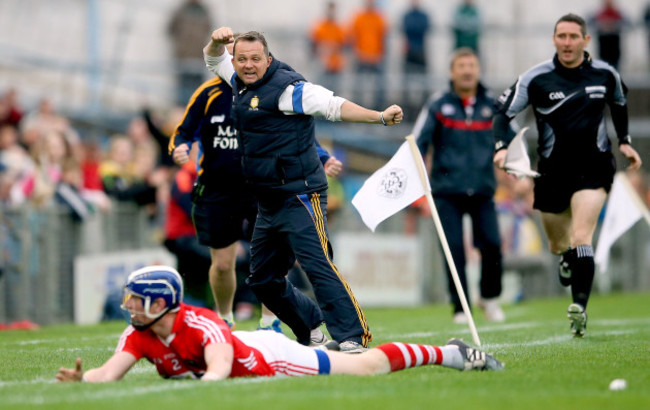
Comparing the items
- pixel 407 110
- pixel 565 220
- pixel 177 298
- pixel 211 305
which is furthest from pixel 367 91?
pixel 177 298

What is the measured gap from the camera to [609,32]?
72.9ft

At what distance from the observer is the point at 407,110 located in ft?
71.8

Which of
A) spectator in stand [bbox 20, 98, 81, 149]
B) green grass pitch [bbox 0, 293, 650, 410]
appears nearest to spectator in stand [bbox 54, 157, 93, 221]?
spectator in stand [bbox 20, 98, 81, 149]

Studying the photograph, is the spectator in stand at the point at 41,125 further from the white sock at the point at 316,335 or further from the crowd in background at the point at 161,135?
the white sock at the point at 316,335

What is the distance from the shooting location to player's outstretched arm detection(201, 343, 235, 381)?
677 centimetres

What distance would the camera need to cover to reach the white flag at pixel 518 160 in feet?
34.2

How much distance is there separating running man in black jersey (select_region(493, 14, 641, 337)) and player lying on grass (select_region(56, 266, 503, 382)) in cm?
322

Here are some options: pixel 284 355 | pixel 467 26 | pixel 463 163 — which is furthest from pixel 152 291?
pixel 467 26

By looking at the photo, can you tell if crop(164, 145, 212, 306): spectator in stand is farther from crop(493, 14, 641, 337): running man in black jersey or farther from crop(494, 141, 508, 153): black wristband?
crop(493, 14, 641, 337): running man in black jersey

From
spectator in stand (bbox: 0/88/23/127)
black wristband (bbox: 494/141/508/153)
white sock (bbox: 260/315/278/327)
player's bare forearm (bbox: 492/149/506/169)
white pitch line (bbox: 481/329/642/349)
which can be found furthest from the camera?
spectator in stand (bbox: 0/88/23/127)

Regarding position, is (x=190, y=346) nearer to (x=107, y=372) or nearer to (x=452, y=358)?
(x=107, y=372)

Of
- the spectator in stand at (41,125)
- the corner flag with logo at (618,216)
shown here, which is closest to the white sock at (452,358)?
the corner flag with logo at (618,216)

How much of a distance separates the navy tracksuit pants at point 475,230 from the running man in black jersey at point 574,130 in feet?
7.37

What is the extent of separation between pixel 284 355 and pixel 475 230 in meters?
6.35
